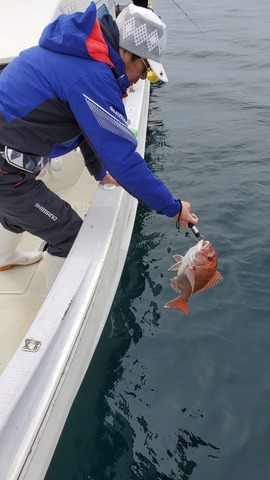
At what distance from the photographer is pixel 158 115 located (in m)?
9.11

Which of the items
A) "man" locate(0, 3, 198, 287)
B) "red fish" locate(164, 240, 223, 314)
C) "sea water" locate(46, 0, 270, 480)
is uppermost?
"man" locate(0, 3, 198, 287)

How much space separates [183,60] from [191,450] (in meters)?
11.5

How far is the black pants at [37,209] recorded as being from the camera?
9.52ft

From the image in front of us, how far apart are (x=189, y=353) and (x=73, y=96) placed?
2386 mm

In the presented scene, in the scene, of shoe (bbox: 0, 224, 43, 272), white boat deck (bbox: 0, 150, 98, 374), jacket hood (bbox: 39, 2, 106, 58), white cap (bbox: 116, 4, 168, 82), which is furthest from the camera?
shoe (bbox: 0, 224, 43, 272)

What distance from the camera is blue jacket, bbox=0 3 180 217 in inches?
95.9

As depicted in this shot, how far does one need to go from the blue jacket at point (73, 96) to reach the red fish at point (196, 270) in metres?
0.66

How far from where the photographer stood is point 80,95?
7.96ft

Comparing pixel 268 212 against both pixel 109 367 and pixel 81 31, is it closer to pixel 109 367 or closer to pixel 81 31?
pixel 109 367

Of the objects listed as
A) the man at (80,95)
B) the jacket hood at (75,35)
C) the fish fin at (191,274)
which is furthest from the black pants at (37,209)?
the fish fin at (191,274)

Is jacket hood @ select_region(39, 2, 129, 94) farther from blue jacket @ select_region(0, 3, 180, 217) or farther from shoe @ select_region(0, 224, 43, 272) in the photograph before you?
shoe @ select_region(0, 224, 43, 272)

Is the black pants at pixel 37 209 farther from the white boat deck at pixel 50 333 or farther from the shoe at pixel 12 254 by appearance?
the shoe at pixel 12 254

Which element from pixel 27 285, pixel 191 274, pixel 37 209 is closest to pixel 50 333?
pixel 37 209

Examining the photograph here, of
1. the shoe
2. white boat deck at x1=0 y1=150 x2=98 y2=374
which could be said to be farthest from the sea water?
the shoe
